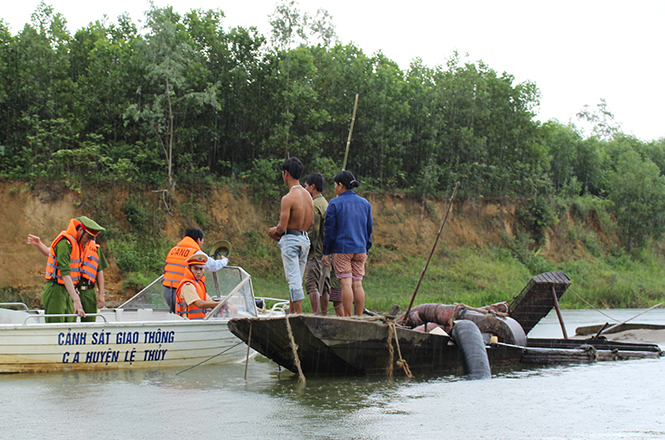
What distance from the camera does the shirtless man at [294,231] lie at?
7.72 metres

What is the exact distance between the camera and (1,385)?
24.4 ft

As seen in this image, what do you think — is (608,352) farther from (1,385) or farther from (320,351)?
(1,385)

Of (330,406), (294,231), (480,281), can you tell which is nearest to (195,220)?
(480,281)

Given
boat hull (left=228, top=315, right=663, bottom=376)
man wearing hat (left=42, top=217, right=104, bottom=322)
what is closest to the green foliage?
boat hull (left=228, top=315, right=663, bottom=376)

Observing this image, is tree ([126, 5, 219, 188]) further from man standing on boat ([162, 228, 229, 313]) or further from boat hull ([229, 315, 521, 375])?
boat hull ([229, 315, 521, 375])

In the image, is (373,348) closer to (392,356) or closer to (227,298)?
(392,356)

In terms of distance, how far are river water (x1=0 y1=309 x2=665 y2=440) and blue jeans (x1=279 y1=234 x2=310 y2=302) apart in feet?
3.50

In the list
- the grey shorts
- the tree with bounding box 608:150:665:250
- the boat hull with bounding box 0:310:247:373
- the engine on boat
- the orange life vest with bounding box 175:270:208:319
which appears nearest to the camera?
the boat hull with bounding box 0:310:247:373

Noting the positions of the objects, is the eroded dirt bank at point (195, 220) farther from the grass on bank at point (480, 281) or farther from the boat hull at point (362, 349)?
the boat hull at point (362, 349)

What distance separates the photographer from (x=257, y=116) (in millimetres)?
28016

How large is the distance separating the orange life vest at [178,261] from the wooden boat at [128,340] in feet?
1.56

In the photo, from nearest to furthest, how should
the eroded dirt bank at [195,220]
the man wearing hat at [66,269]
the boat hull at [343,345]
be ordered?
the boat hull at [343,345] → the man wearing hat at [66,269] → the eroded dirt bank at [195,220]

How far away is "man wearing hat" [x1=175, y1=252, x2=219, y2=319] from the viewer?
8.66 m

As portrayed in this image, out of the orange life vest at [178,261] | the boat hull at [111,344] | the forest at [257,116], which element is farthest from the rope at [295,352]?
the forest at [257,116]
